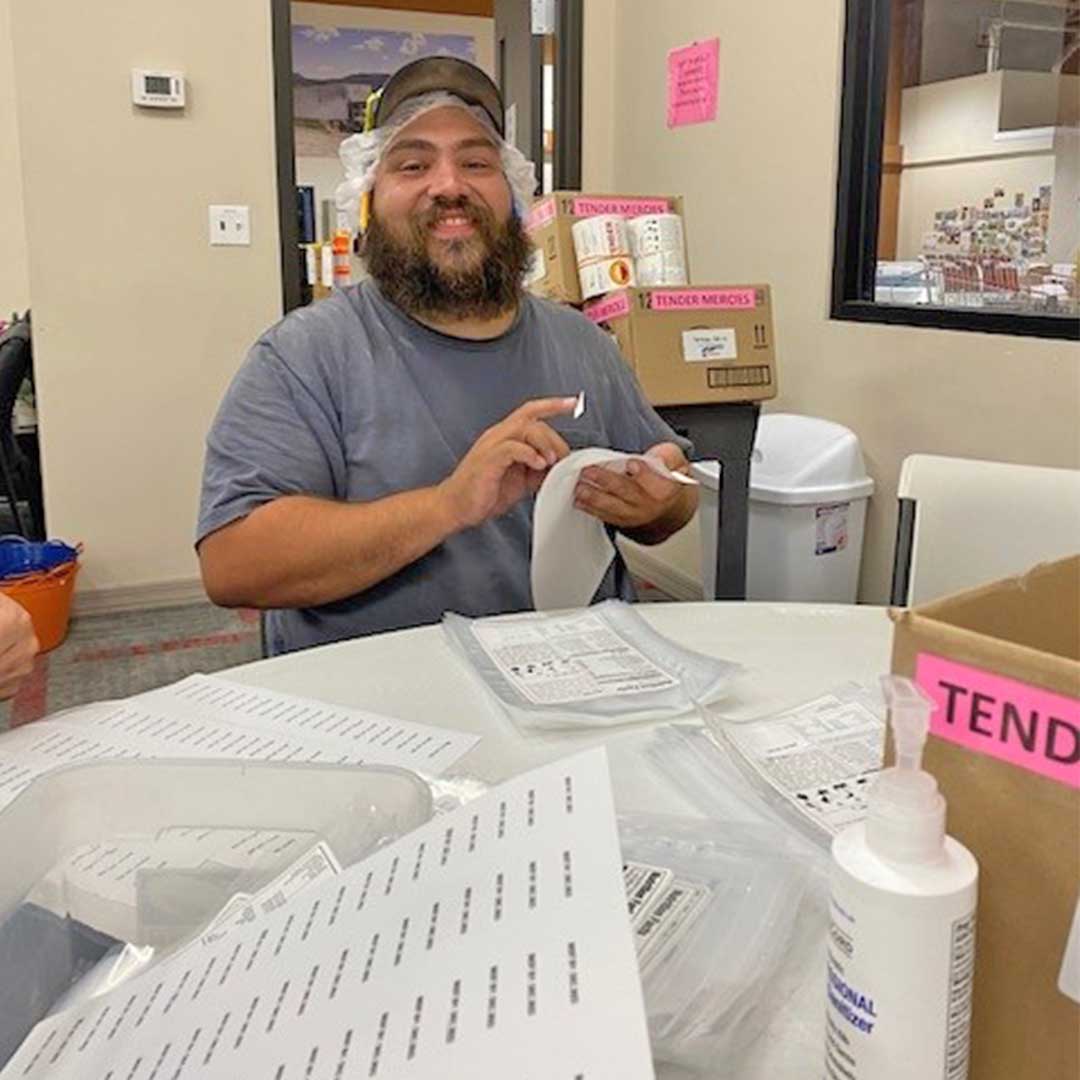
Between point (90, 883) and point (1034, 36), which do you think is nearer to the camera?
point (90, 883)

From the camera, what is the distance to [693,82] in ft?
10.8

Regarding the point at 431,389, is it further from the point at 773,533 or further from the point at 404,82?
the point at 773,533

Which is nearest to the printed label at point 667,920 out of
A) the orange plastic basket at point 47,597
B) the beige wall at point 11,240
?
the orange plastic basket at point 47,597

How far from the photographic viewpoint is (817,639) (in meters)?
1.20

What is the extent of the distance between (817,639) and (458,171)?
99 cm

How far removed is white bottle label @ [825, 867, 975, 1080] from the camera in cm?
38

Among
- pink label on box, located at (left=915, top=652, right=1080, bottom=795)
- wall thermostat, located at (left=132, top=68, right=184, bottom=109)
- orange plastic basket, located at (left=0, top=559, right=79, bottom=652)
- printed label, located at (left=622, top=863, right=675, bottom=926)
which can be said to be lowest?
orange plastic basket, located at (left=0, top=559, right=79, bottom=652)

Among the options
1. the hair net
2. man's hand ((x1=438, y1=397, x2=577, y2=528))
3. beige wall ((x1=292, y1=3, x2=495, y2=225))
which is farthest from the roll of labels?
beige wall ((x1=292, y1=3, x2=495, y2=225))

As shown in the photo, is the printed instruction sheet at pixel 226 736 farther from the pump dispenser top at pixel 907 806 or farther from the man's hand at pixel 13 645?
the pump dispenser top at pixel 907 806

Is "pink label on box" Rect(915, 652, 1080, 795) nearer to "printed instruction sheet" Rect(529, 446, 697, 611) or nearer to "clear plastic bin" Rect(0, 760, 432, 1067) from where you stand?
"clear plastic bin" Rect(0, 760, 432, 1067)

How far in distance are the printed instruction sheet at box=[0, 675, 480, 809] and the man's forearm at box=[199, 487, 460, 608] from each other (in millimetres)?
347

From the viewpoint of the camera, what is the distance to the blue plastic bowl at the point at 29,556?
3.09 meters

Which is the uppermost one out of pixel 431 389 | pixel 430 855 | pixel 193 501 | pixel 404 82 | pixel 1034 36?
pixel 1034 36

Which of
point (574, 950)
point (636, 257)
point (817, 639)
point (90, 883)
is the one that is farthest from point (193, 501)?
point (574, 950)
